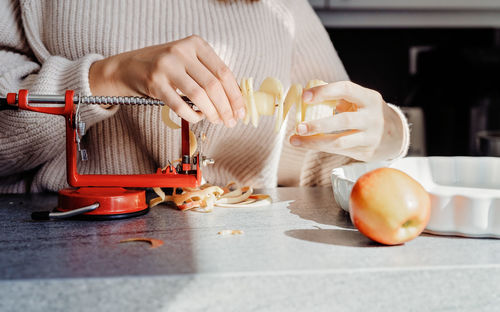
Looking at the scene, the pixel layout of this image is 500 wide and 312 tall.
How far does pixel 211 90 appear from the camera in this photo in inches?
31.1

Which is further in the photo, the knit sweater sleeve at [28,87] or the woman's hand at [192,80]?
the knit sweater sleeve at [28,87]

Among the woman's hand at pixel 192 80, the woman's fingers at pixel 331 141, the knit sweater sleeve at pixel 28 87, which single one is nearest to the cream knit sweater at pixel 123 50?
the knit sweater sleeve at pixel 28 87

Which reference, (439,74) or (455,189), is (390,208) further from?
(439,74)

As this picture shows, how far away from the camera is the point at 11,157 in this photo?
1.10 meters

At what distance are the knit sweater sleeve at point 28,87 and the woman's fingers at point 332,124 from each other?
40 cm

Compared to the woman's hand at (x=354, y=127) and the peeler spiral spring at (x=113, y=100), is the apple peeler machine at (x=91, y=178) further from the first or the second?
the woman's hand at (x=354, y=127)

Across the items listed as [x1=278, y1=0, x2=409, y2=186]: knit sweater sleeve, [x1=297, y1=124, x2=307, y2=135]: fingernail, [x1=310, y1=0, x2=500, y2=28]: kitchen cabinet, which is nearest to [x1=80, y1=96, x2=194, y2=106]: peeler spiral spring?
[x1=297, y1=124, x2=307, y2=135]: fingernail

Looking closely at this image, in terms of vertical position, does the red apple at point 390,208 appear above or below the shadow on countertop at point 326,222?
above

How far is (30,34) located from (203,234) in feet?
2.61

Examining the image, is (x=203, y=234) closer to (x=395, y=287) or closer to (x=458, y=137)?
(x=395, y=287)

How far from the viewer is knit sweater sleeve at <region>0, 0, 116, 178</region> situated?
98 cm

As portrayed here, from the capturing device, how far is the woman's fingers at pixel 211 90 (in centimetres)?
79

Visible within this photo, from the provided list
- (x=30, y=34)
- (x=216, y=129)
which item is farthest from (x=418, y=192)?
Answer: (x=30, y=34)

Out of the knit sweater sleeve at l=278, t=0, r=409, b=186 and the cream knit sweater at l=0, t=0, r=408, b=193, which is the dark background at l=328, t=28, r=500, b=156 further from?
the cream knit sweater at l=0, t=0, r=408, b=193
